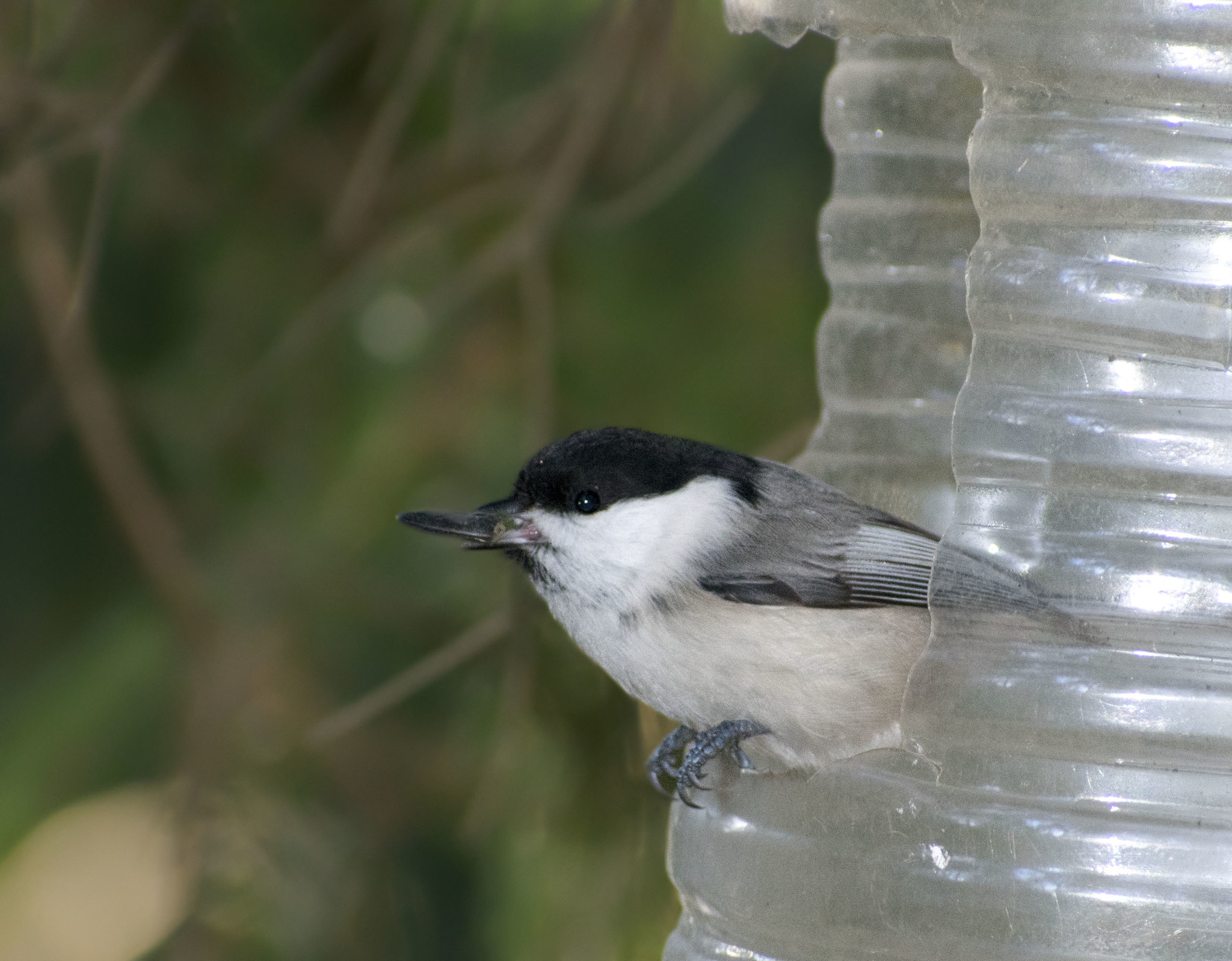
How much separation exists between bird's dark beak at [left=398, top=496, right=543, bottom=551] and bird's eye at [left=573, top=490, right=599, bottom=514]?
44 mm

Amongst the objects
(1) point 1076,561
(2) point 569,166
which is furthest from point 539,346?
(1) point 1076,561

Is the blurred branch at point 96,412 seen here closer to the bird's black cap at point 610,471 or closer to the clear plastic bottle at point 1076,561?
the bird's black cap at point 610,471

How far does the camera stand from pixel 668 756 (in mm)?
1488

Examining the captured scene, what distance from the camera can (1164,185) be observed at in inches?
43.2

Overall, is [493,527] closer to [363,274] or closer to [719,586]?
[719,586]

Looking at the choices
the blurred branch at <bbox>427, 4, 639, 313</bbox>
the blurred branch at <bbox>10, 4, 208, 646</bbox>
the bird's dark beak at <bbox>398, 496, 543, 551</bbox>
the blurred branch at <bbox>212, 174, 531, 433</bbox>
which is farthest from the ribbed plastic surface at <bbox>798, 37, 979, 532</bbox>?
the blurred branch at <bbox>10, 4, 208, 646</bbox>

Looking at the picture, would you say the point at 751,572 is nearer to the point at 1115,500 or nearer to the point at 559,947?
the point at 1115,500

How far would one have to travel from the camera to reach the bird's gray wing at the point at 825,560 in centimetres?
135

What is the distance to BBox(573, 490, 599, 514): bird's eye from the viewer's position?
141cm

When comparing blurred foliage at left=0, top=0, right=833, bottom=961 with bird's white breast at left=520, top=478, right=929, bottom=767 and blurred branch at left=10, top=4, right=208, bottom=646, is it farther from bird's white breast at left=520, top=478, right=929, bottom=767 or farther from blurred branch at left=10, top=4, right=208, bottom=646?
bird's white breast at left=520, top=478, right=929, bottom=767

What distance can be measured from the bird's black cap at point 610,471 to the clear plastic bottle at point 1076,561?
0.34 m

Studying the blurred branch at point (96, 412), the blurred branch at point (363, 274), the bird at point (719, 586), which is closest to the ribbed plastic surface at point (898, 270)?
the bird at point (719, 586)

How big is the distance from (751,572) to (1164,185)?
481 mm

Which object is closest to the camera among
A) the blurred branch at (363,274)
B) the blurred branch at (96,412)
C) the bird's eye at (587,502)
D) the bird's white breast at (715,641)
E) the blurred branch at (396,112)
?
the bird's white breast at (715,641)
